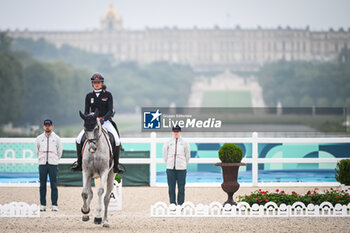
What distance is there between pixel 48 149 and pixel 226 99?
356 feet

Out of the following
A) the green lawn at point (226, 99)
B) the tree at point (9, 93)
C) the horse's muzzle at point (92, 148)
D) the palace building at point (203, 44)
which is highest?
the palace building at point (203, 44)

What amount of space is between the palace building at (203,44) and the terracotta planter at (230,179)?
14856cm

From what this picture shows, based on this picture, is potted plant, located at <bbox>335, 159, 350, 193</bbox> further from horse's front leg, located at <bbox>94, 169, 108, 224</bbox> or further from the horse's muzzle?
the horse's muzzle

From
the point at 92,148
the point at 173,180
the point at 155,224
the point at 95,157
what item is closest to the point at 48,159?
the point at 173,180

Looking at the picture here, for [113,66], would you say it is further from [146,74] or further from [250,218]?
[250,218]

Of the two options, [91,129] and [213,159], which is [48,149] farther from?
[213,159]

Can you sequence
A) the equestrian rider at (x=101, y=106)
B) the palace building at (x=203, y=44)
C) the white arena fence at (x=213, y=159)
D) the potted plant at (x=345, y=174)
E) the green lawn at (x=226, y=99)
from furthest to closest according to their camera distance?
the palace building at (x=203, y=44) < the green lawn at (x=226, y=99) < the white arena fence at (x=213, y=159) < the potted plant at (x=345, y=174) < the equestrian rider at (x=101, y=106)

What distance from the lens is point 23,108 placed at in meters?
75.8

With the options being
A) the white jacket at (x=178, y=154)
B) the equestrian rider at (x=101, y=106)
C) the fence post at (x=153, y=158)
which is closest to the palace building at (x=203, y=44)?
the fence post at (x=153, y=158)

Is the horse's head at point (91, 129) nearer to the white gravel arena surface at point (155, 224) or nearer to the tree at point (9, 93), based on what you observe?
the white gravel arena surface at point (155, 224)

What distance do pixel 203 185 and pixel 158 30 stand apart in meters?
151

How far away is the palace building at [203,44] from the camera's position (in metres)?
163

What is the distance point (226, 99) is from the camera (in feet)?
399

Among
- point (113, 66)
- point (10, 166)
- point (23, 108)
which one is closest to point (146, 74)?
point (113, 66)
